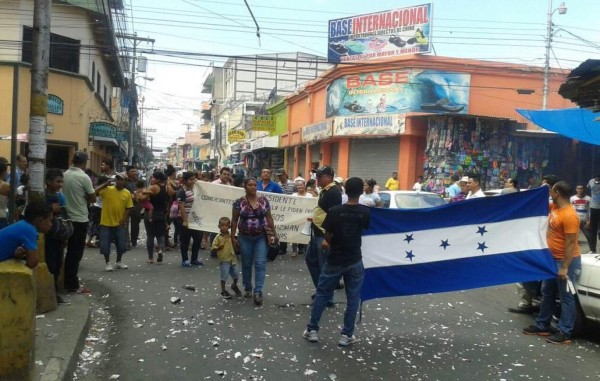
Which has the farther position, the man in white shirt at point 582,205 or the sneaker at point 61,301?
the man in white shirt at point 582,205

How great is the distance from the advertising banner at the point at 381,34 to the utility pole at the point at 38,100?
19.5m

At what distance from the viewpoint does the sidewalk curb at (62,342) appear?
193 inches

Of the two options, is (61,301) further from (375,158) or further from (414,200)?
(375,158)

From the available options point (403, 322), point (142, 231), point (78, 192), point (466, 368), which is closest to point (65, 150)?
point (142, 231)

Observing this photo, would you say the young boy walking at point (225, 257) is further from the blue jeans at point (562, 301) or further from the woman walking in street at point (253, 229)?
the blue jeans at point (562, 301)

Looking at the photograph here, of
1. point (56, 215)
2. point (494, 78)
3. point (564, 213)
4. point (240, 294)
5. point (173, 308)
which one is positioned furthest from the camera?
point (494, 78)

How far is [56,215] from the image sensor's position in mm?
7148

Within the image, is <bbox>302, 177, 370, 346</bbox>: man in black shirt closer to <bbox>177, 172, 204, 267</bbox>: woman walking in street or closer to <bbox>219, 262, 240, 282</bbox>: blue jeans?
<bbox>219, 262, 240, 282</bbox>: blue jeans

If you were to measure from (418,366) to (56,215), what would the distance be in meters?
4.67

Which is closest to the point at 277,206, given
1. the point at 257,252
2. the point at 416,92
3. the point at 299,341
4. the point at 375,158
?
the point at 257,252

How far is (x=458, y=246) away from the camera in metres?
6.97

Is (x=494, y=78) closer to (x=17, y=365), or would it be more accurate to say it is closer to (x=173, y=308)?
(x=173, y=308)

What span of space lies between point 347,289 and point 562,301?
2.54 metres

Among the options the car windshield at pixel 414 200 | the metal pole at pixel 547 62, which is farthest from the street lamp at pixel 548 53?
the car windshield at pixel 414 200
